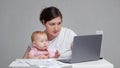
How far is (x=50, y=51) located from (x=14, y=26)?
1206mm

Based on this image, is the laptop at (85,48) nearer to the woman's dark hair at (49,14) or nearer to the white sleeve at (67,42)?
the white sleeve at (67,42)

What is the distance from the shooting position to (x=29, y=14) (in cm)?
306

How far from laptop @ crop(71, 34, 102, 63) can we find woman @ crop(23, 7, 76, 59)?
376mm

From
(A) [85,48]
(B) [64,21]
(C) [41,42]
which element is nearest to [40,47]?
(C) [41,42]

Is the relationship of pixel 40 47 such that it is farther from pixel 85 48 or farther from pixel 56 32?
pixel 85 48

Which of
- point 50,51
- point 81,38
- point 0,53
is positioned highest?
point 81,38

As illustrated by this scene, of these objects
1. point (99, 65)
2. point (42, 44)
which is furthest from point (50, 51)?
point (99, 65)

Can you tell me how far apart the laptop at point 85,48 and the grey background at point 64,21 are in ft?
4.98

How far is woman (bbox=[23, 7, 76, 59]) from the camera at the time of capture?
6.72ft

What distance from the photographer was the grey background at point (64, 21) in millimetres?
3039

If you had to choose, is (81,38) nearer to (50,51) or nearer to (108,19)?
(50,51)

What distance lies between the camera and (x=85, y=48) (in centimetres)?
158

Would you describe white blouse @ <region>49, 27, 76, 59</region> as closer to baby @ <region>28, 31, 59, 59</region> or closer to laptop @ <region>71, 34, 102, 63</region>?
baby @ <region>28, 31, 59, 59</region>

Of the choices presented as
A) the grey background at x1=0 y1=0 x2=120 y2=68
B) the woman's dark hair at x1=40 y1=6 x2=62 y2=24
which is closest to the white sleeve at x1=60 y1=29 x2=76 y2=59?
Answer: the woman's dark hair at x1=40 y1=6 x2=62 y2=24
